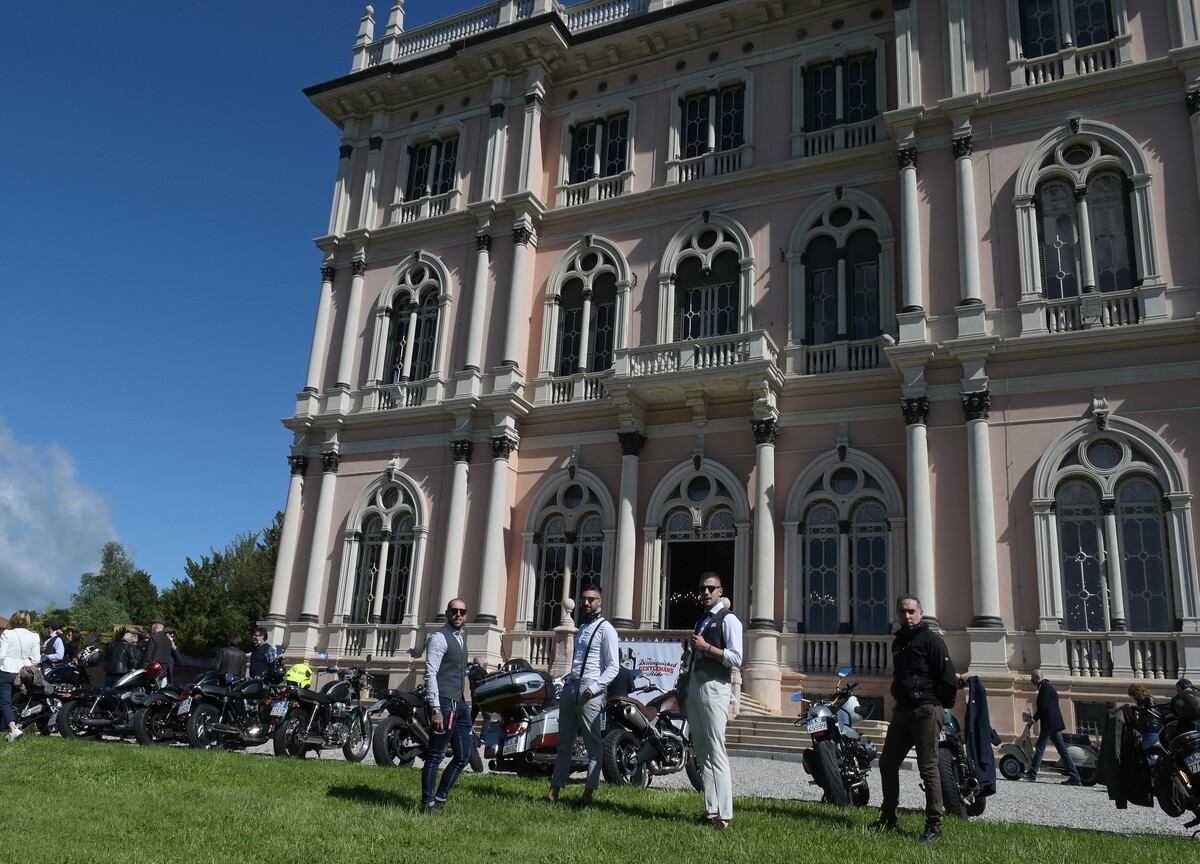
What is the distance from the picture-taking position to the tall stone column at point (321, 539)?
80.4ft

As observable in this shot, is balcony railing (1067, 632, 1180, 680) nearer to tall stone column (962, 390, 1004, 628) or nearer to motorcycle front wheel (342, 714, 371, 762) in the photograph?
tall stone column (962, 390, 1004, 628)

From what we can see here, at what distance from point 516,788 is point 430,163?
21386 mm

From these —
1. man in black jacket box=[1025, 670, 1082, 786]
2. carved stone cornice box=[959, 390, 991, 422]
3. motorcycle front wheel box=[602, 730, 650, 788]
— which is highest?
carved stone cornice box=[959, 390, 991, 422]

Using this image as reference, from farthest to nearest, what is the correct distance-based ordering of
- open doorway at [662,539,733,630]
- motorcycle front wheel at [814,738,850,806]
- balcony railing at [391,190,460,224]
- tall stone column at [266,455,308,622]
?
balcony railing at [391,190,460,224]
tall stone column at [266,455,308,622]
open doorway at [662,539,733,630]
motorcycle front wheel at [814,738,850,806]

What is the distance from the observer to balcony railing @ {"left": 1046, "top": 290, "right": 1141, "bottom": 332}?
58.8 ft

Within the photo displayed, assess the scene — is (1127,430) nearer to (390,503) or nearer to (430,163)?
(390,503)

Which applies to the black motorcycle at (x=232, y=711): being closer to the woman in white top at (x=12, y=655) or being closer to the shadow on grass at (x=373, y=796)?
the woman in white top at (x=12, y=655)

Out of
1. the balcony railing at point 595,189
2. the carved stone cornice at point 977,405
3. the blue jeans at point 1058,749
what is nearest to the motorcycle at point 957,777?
Result: the blue jeans at point 1058,749

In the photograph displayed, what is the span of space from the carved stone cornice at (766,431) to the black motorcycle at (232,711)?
1079 cm

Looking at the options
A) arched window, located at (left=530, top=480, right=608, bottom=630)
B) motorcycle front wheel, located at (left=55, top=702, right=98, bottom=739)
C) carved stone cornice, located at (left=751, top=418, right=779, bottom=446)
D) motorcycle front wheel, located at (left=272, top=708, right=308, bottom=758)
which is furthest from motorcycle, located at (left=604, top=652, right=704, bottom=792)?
arched window, located at (left=530, top=480, right=608, bottom=630)

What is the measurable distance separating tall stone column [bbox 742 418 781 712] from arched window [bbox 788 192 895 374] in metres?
2.02

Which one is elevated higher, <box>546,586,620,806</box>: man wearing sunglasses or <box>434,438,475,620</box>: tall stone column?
<box>434,438,475,620</box>: tall stone column

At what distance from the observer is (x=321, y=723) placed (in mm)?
13000

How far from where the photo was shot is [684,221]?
916 inches
